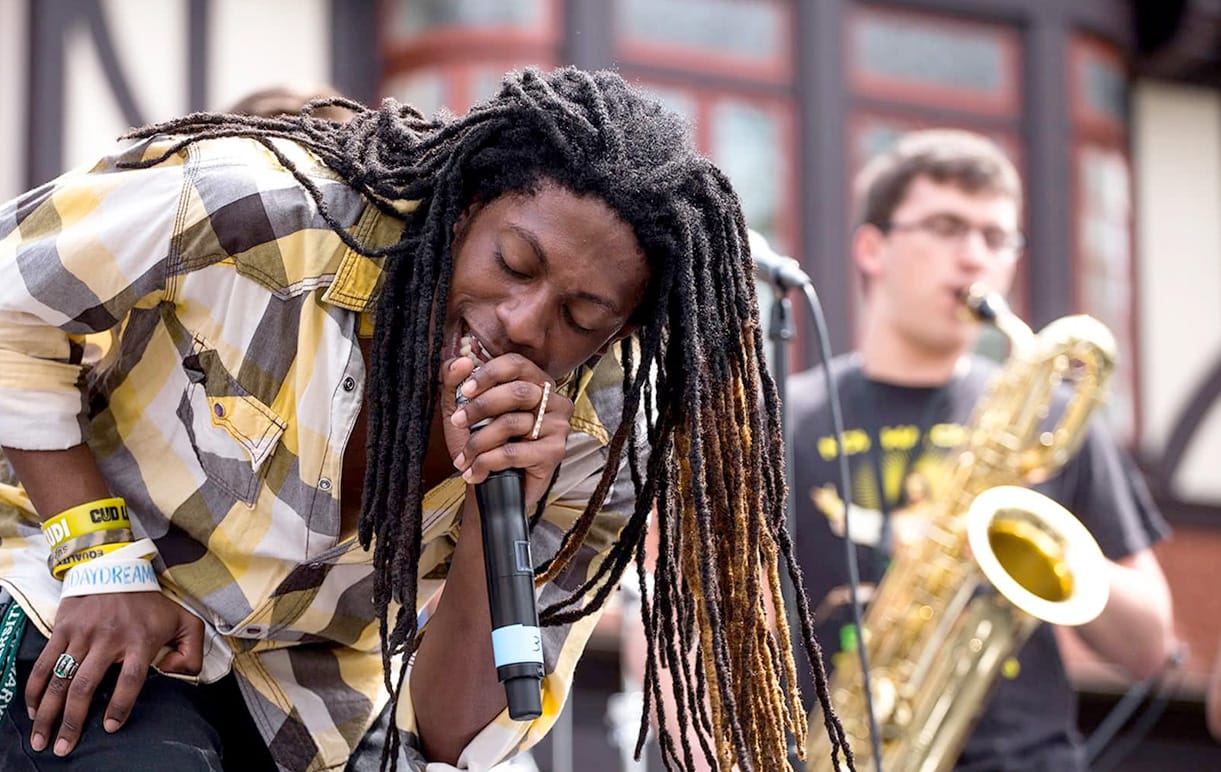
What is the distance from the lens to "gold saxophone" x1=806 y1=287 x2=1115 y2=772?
414 centimetres

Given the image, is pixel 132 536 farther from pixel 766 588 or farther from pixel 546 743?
pixel 546 743

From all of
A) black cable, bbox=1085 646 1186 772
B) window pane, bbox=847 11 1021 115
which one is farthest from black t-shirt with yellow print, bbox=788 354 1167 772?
window pane, bbox=847 11 1021 115

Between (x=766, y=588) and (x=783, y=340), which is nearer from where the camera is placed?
(x=766, y=588)

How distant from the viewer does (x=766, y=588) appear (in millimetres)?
2506

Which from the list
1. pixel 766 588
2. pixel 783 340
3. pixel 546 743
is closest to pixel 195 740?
pixel 766 588

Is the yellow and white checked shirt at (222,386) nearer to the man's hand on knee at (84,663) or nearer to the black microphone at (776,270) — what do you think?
the man's hand on knee at (84,663)

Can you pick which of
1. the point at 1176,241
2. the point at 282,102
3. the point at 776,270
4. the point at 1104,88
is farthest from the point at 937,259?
the point at 1176,241

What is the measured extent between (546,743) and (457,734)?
390 centimetres

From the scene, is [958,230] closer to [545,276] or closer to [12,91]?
[545,276]

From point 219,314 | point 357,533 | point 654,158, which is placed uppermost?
point 654,158

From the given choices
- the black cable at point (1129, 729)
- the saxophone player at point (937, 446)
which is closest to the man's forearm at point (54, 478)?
the saxophone player at point (937, 446)

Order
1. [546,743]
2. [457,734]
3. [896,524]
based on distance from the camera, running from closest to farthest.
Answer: [457,734], [896,524], [546,743]

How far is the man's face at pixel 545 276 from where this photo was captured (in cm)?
208

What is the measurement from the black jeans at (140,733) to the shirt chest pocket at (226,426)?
28 cm
